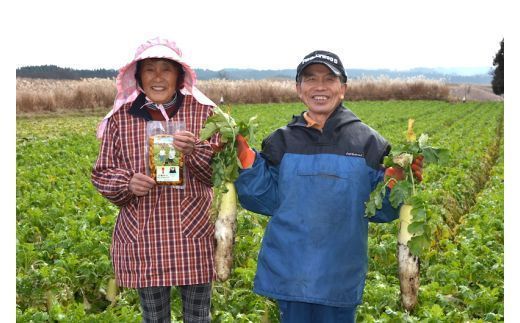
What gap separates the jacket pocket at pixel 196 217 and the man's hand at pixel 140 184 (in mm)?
225

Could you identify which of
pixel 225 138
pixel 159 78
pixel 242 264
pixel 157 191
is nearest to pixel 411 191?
pixel 225 138

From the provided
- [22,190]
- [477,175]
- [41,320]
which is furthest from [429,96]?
[41,320]

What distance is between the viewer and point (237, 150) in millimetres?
3168

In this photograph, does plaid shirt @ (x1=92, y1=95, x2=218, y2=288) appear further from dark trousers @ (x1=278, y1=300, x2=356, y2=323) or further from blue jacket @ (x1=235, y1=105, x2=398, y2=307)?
dark trousers @ (x1=278, y1=300, x2=356, y2=323)

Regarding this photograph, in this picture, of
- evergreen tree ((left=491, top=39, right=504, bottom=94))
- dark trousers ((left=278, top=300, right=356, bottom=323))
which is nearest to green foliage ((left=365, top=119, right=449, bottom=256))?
dark trousers ((left=278, top=300, right=356, bottom=323))

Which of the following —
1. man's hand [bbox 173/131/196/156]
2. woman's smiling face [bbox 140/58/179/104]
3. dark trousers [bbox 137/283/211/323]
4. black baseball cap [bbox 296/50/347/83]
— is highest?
black baseball cap [bbox 296/50/347/83]

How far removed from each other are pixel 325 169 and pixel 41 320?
2.43 metres

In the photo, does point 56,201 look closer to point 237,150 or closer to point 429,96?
point 237,150

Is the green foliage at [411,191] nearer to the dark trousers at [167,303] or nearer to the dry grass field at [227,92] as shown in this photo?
the dark trousers at [167,303]

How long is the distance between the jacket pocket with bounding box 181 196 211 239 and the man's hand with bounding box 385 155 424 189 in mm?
995

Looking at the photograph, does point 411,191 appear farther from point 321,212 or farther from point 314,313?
point 314,313

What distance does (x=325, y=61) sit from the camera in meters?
3.07

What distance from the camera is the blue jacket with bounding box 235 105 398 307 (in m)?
2.98

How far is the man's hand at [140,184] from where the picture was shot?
315cm
